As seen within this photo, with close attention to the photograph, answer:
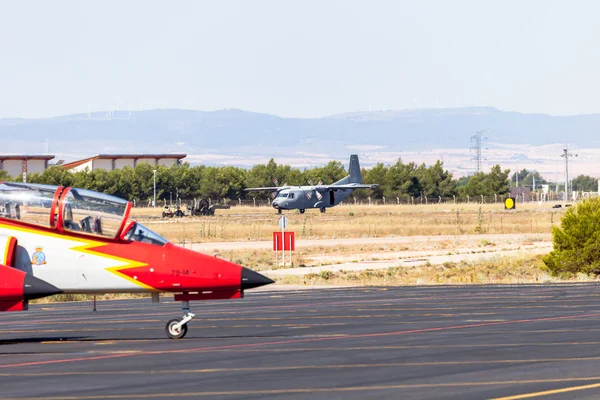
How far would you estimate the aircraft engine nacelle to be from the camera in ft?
56.8

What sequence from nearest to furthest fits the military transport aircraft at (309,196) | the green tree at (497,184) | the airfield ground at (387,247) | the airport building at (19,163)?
the airfield ground at (387,247) < the military transport aircraft at (309,196) < the airport building at (19,163) < the green tree at (497,184)

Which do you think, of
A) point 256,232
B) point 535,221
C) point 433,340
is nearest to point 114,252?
point 433,340

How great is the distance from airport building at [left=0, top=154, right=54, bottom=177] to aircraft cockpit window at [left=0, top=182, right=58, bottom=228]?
130 meters

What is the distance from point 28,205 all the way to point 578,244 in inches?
1122

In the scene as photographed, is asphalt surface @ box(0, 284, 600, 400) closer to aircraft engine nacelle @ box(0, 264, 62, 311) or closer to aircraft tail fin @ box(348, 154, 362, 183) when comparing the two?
aircraft engine nacelle @ box(0, 264, 62, 311)

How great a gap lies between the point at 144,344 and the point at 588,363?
7.62 meters

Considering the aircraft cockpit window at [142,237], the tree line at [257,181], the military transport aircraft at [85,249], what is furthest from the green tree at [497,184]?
the military transport aircraft at [85,249]

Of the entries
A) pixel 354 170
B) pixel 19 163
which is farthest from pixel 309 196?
pixel 19 163

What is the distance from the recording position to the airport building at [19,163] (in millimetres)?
148500

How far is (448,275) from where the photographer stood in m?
45.8

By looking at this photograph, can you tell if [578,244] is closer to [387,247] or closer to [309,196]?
[387,247]

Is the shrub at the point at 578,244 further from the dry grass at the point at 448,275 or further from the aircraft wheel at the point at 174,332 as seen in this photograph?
the aircraft wheel at the point at 174,332

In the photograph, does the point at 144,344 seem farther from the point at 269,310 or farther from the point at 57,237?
the point at 269,310

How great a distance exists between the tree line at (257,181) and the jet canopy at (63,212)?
11433 cm
